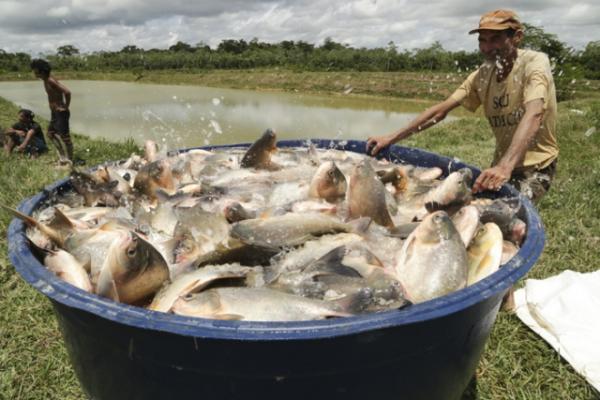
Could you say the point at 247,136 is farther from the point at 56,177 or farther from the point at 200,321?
the point at 200,321

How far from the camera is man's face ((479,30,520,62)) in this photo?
11.4 feet

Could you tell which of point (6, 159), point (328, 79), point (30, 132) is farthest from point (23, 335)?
point (328, 79)

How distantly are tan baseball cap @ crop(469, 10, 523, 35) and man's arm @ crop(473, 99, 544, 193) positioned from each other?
0.62 meters

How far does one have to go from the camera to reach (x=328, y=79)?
37.6 metres

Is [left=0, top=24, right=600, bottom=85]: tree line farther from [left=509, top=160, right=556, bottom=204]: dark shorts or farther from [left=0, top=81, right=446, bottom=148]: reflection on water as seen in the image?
[left=509, top=160, right=556, bottom=204]: dark shorts

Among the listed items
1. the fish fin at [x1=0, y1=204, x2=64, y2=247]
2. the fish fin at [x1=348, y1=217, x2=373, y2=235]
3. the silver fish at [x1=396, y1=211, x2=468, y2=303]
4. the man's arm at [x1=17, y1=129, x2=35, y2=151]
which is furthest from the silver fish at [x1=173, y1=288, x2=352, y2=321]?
the man's arm at [x1=17, y1=129, x2=35, y2=151]

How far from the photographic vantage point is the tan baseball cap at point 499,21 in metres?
3.40

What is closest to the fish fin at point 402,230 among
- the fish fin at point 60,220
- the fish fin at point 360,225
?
the fish fin at point 360,225

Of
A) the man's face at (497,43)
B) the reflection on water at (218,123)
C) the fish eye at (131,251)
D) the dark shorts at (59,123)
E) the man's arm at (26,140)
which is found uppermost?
the man's face at (497,43)

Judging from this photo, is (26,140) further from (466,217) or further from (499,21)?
(466,217)

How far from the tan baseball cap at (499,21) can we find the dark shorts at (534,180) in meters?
1.17

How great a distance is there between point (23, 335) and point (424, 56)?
44.0m

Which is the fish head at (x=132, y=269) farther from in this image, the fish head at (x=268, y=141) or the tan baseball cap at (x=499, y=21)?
the tan baseball cap at (x=499, y=21)

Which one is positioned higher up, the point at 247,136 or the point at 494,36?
the point at 494,36
